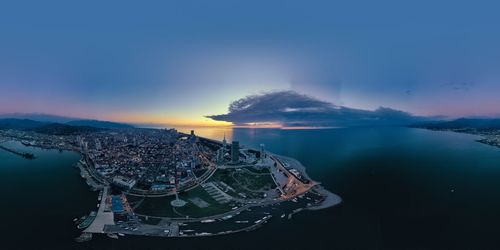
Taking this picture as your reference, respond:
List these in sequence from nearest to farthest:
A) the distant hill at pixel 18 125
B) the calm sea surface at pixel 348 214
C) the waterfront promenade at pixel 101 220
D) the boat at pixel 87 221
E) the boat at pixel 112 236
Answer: the calm sea surface at pixel 348 214, the boat at pixel 112 236, the waterfront promenade at pixel 101 220, the boat at pixel 87 221, the distant hill at pixel 18 125

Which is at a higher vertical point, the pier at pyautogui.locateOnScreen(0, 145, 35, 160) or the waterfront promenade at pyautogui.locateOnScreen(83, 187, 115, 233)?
the pier at pyautogui.locateOnScreen(0, 145, 35, 160)

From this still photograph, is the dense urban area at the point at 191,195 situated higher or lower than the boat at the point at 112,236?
higher

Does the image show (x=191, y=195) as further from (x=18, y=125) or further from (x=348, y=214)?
(x=18, y=125)

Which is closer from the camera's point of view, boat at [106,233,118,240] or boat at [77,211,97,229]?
boat at [106,233,118,240]

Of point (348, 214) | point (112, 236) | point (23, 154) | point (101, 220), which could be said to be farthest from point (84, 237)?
point (23, 154)

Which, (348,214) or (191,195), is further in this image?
(191,195)

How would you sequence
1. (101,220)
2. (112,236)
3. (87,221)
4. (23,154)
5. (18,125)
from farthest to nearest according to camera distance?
1. (18,125)
2. (23,154)
3. (101,220)
4. (87,221)
5. (112,236)

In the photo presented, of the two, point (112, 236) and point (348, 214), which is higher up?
point (348, 214)

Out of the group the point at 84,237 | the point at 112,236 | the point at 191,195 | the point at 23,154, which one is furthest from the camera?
the point at 23,154

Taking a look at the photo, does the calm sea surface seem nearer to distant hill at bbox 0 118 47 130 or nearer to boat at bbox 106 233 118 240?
boat at bbox 106 233 118 240

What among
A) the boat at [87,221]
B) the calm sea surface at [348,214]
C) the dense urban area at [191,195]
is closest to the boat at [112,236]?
the dense urban area at [191,195]

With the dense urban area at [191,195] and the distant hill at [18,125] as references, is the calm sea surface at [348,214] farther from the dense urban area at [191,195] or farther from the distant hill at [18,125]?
the distant hill at [18,125]

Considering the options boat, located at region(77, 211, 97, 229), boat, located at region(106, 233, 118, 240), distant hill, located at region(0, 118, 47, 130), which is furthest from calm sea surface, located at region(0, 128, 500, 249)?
distant hill, located at region(0, 118, 47, 130)
